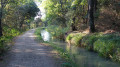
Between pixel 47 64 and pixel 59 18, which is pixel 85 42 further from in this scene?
pixel 59 18

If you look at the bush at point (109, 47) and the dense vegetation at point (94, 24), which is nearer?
the bush at point (109, 47)

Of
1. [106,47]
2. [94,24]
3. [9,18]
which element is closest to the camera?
[106,47]

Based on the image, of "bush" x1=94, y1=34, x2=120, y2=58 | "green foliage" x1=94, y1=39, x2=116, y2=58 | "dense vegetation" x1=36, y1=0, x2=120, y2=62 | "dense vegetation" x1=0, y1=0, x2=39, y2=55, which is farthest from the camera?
Result: "dense vegetation" x1=0, y1=0, x2=39, y2=55

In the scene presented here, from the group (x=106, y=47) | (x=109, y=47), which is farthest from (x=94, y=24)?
(x=109, y=47)

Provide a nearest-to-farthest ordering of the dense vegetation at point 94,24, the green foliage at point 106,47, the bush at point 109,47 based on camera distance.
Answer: the bush at point 109,47, the green foliage at point 106,47, the dense vegetation at point 94,24

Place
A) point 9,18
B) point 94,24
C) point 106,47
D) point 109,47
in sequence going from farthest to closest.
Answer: point 9,18 → point 94,24 → point 106,47 → point 109,47

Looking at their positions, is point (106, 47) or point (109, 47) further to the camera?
point (106, 47)

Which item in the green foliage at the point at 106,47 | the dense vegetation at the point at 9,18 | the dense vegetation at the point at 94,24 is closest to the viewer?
the green foliage at the point at 106,47

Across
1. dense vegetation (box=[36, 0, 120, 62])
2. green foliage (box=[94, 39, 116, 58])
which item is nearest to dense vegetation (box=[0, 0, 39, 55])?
dense vegetation (box=[36, 0, 120, 62])

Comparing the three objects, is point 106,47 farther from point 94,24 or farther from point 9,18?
point 9,18

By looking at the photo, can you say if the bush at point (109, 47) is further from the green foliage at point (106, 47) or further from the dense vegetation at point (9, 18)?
the dense vegetation at point (9, 18)

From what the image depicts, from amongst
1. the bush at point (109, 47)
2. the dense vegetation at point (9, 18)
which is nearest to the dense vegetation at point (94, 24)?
the bush at point (109, 47)

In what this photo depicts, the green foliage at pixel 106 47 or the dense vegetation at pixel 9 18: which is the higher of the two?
the dense vegetation at pixel 9 18

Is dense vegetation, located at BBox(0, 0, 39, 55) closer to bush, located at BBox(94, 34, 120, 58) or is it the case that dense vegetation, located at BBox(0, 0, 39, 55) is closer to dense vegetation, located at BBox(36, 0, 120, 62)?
dense vegetation, located at BBox(36, 0, 120, 62)
